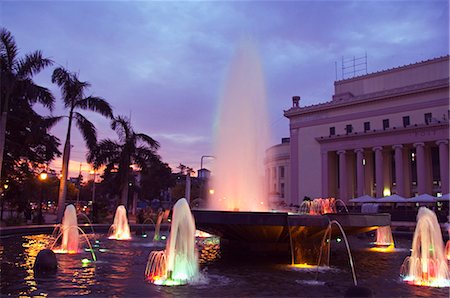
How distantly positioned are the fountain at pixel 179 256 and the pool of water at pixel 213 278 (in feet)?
1.19

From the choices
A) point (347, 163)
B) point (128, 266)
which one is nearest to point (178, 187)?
point (347, 163)

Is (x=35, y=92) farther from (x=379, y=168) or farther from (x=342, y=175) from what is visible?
(x=342, y=175)

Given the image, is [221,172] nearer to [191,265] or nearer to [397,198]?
[191,265]

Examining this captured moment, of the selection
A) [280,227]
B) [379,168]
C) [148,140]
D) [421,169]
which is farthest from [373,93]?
[280,227]

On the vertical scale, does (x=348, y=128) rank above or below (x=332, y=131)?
above

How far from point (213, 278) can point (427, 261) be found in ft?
19.1

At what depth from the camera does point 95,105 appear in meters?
29.1

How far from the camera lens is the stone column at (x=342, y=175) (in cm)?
5822

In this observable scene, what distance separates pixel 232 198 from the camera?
18328 mm

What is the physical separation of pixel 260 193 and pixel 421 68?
163ft

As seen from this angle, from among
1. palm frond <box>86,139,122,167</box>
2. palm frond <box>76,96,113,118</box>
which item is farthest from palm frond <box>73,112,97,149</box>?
palm frond <box>86,139,122,167</box>

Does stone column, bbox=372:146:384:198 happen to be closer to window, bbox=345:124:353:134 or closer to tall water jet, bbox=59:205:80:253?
window, bbox=345:124:353:134

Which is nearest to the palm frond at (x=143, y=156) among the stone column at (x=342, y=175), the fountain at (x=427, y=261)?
the fountain at (x=427, y=261)

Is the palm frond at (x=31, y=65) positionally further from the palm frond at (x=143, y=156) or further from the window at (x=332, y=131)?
the window at (x=332, y=131)
